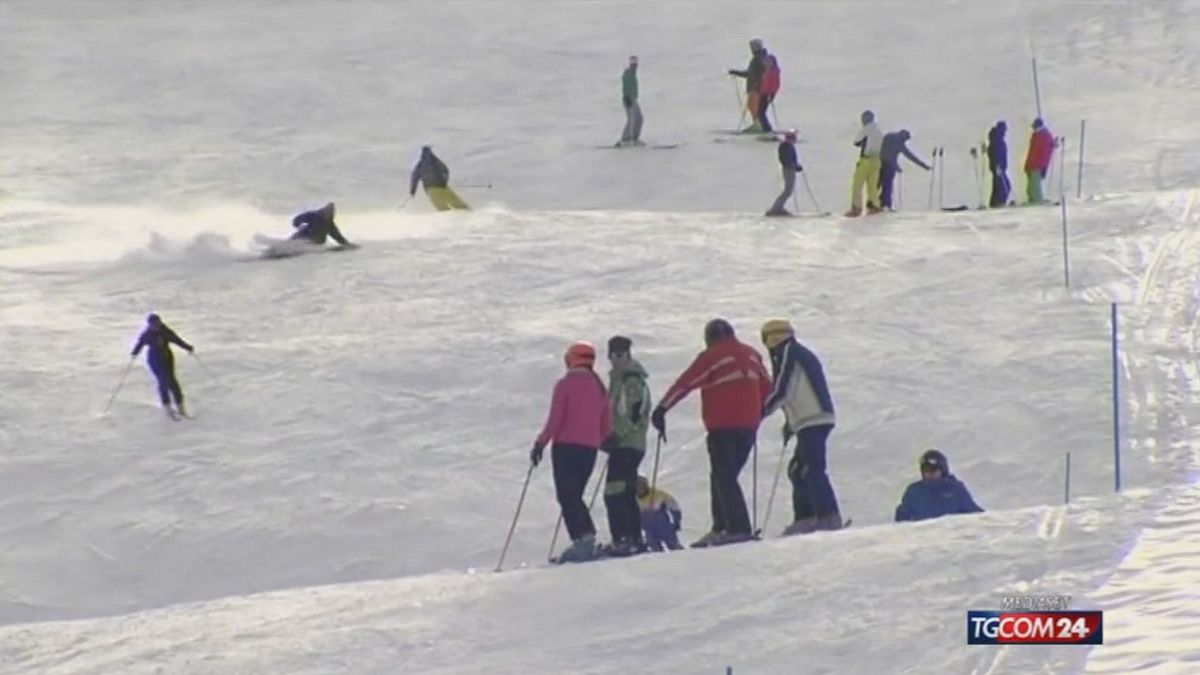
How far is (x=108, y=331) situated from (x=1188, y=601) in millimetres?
13936

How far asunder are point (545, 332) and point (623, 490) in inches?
289

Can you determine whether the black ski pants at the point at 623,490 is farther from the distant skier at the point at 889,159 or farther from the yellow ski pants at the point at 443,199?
the yellow ski pants at the point at 443,199

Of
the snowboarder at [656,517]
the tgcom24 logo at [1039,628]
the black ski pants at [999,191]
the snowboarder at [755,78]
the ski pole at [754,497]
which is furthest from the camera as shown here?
the snowboarder at [755,78]

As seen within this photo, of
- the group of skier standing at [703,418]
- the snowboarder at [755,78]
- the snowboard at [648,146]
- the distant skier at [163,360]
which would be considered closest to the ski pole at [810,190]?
the snowboarder at [755,78]

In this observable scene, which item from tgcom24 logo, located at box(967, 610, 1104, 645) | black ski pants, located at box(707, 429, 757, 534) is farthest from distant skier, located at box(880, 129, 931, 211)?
tgcom24 logo, located at box(967, 610, 1104, 645)

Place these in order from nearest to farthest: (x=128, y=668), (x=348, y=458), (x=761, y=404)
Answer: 1. (x=128, y=668)
2. (x=761, y=404)
3. (x=348, y=458)

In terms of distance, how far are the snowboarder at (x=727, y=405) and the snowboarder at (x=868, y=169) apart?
12.3 m

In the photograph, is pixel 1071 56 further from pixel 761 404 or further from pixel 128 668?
pixel 128 668

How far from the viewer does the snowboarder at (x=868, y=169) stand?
26047 millimetres

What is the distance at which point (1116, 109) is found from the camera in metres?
35.7

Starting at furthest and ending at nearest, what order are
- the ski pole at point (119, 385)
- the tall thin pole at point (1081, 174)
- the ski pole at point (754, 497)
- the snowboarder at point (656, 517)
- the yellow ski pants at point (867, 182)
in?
the tall thin pole at point (1081, 174) < the yellow ski pants at point (867, 182) < the ski pole at point (119, 385) < the ski pole at point (754, 497) < the snowboarder at point (656, 517)

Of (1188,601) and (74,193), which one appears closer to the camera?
(1188,601)

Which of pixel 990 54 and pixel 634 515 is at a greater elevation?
pixel 990 54

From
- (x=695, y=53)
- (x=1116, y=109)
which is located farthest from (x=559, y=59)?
(x=1116, y=109)
